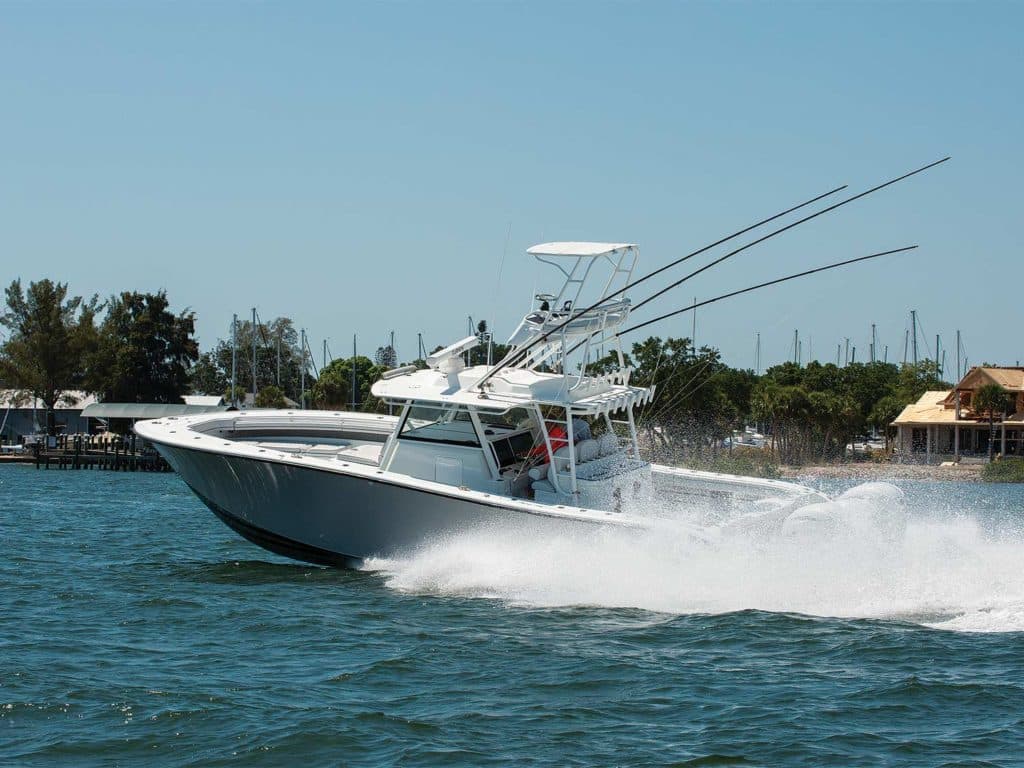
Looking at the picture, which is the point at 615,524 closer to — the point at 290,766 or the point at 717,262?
the point at 717,262

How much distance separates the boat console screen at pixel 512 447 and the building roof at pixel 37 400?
6043 centimetres

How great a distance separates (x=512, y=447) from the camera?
15883mm

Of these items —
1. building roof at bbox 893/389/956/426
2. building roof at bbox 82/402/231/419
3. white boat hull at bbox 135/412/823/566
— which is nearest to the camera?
white boat hull at bbox 135/412/823/566

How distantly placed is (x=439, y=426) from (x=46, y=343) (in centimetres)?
6004

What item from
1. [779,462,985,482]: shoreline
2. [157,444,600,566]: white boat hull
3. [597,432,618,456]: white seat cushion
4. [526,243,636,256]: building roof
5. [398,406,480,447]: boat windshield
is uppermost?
[526,243,636,256]: building roof

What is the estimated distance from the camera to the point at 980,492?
45.7m

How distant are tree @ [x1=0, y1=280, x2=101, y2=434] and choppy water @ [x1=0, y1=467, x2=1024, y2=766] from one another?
5628cm

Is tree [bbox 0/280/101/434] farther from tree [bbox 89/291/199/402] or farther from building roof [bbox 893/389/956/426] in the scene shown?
building roof [bbox 893/389/956/426]

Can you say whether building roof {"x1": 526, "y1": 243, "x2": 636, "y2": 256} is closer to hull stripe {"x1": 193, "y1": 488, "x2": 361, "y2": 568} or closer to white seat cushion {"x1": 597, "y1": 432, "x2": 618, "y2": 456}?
white seat cushion {"x1": 597, "y1": 432, "x2": 618, "y2": 456}

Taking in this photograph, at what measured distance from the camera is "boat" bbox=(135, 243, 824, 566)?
15.0 meters

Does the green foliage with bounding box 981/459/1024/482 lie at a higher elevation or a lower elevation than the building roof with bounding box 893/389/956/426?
lower

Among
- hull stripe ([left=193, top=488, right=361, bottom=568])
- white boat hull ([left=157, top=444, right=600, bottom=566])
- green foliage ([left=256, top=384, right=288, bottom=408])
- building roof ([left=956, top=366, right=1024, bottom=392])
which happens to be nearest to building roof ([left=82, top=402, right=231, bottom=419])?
green foliage ([left=256, top=384, right=288, bottom=408])

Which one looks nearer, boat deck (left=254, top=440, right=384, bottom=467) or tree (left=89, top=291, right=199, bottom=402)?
boat deck (left=254, top=440, right=384, bottom=467)

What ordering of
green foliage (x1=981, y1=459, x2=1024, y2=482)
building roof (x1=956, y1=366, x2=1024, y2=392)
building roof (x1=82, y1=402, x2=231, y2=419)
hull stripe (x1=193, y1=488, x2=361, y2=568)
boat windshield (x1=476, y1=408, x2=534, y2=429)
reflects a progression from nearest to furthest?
hull stripe (x1=193, y1=488, x2=361, y2=568)
boat windshield (x1=476, y1=408, x2=534, y2=429)
green foliage (x1=981, y1=459, x2=1024, y2=482)
building roof (x1=82, y1=402, x2=231, y2=419)
building roof (x1=956, y1=366, x2=1024, y2=392)
